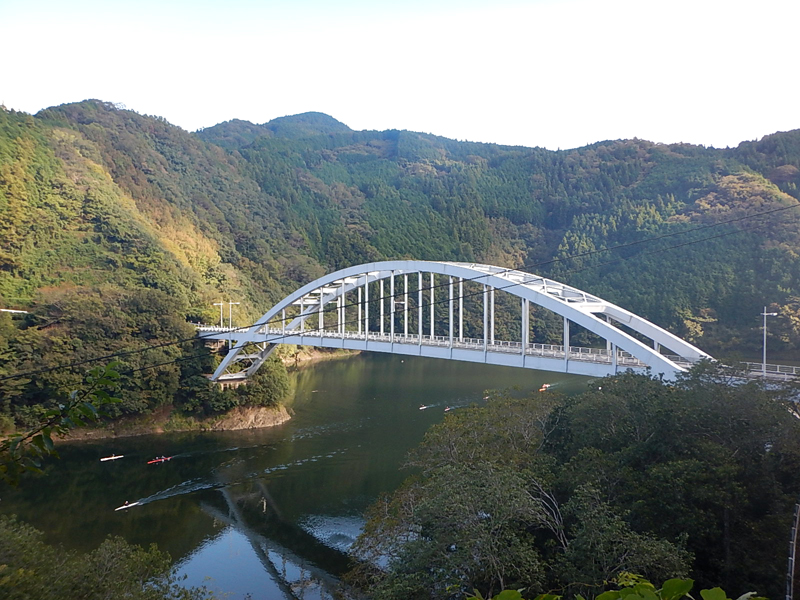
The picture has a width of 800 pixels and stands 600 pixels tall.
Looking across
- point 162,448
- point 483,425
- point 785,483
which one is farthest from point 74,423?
point 162,448

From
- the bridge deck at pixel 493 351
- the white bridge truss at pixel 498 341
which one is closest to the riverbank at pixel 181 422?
the white bridge truss at pixel 498 341

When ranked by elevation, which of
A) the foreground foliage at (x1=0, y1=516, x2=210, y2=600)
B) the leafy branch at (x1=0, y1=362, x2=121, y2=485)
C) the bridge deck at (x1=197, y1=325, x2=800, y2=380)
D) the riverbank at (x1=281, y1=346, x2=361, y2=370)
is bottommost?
the riverbank at (x1=281, y1=346, x2=361, y2=370)

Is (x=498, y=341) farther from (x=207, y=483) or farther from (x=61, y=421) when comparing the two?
(x=61, y=421)

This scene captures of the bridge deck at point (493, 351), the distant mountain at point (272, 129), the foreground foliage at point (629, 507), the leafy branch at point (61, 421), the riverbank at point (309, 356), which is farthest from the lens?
the distant mountain at point (272, 129)

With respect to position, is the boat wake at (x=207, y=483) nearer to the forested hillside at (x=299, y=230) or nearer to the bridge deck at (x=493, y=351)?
the bridge deck at (x=493, y=351)

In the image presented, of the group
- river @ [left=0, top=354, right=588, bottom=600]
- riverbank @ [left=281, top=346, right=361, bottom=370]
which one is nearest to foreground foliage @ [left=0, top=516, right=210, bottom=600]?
river @ [left=0, top=354, right=588, bottom=600]

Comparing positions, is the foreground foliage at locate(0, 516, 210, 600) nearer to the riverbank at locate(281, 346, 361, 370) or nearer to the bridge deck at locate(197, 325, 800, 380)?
the bridge deck at locate(197, 325, 800, 380)

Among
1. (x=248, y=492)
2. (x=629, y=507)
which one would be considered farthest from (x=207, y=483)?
(x=629, y=507)
